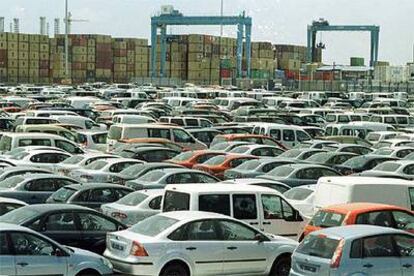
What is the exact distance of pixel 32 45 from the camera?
107562 mm

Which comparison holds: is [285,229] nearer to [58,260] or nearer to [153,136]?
[58,260]

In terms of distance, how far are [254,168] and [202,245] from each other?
35.2ft

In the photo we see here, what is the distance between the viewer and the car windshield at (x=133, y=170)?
2159cm

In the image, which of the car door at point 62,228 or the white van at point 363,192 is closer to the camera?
the car door at point 62,228

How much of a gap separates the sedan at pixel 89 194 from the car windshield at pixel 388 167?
879cm

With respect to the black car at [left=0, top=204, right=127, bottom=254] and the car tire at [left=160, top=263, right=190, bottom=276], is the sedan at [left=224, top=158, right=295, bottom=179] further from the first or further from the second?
the car tire at [left=160, top=263, right=190, bottom=276]

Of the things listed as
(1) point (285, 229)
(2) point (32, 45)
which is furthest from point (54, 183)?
(2) point (32, 45)

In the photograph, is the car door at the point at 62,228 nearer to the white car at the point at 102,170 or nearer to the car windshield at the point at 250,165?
the white car at the point at 102,170

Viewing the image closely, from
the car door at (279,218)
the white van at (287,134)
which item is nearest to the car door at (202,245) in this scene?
the car door at (279,218)

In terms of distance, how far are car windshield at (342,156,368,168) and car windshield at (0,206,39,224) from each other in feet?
44.0

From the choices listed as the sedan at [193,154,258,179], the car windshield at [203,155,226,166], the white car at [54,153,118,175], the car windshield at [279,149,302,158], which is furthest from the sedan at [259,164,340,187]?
the white car at [54,153,118,175]

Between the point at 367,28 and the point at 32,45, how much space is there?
153 feet

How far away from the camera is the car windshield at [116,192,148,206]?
16672 mm

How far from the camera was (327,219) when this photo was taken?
14.6 m
